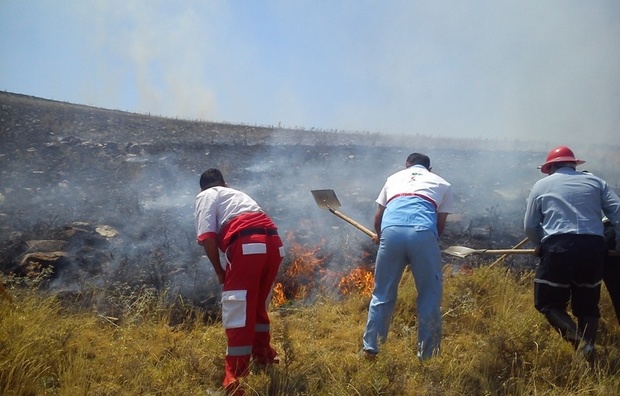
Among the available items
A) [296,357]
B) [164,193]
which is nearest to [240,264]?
[296,357]

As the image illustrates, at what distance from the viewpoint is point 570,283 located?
11.2 ft

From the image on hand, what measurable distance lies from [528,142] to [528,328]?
14.7 meters

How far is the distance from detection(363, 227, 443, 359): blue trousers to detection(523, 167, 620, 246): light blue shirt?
2.75 feet

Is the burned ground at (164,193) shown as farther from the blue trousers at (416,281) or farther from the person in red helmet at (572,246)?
the person in red helmet at (572,246)

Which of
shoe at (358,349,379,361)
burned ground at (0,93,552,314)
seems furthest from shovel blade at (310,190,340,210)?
shoe at (358,349,379,361)

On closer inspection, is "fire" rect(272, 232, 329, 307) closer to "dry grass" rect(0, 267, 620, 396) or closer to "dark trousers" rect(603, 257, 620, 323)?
"dry grass" rect(0, 267, 620, 396)

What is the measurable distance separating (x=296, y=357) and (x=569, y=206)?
228cm

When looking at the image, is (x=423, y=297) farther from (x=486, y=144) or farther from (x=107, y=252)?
(x=486, y=144)

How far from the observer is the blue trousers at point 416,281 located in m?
3.36

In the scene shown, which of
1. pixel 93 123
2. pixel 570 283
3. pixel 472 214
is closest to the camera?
pixel 570 283

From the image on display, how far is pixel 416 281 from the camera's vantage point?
3.45 meters

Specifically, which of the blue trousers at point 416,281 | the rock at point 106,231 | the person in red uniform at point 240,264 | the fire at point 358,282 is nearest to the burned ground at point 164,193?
the rock at point 106,231

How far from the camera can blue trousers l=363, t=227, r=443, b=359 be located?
336 centimetres

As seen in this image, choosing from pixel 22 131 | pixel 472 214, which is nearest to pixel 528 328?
pixel 472 214
